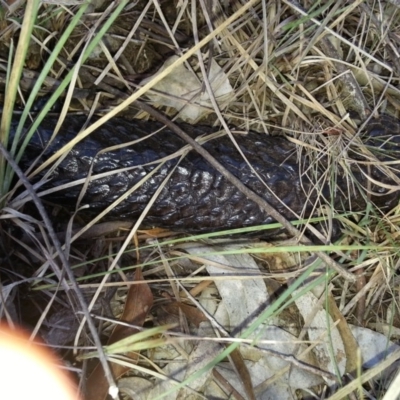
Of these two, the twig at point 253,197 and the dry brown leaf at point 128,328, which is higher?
the twig at point 253,197

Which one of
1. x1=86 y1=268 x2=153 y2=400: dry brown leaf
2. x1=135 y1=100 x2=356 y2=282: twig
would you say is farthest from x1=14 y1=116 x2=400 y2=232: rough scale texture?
x1=86 y1=268 x2=153 y2=400: dry brown leaf

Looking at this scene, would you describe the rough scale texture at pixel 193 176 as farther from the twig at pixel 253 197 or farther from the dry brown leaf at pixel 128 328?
the dry brown leaf at pixel 128 328

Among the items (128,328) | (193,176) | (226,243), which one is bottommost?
(128,328)

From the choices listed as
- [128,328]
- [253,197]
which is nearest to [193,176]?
[253,197]

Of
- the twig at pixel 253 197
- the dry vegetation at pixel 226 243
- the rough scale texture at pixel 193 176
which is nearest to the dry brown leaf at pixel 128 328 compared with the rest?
the dry vegetation at pixel 226 243

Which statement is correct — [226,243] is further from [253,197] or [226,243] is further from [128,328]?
[128,328]

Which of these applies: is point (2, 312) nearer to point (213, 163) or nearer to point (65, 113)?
point (65, 113)

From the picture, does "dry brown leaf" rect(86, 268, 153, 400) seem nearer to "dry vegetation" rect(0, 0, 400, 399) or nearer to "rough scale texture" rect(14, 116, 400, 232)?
"dry vegetation" rect(0, 0, 400, 399)
